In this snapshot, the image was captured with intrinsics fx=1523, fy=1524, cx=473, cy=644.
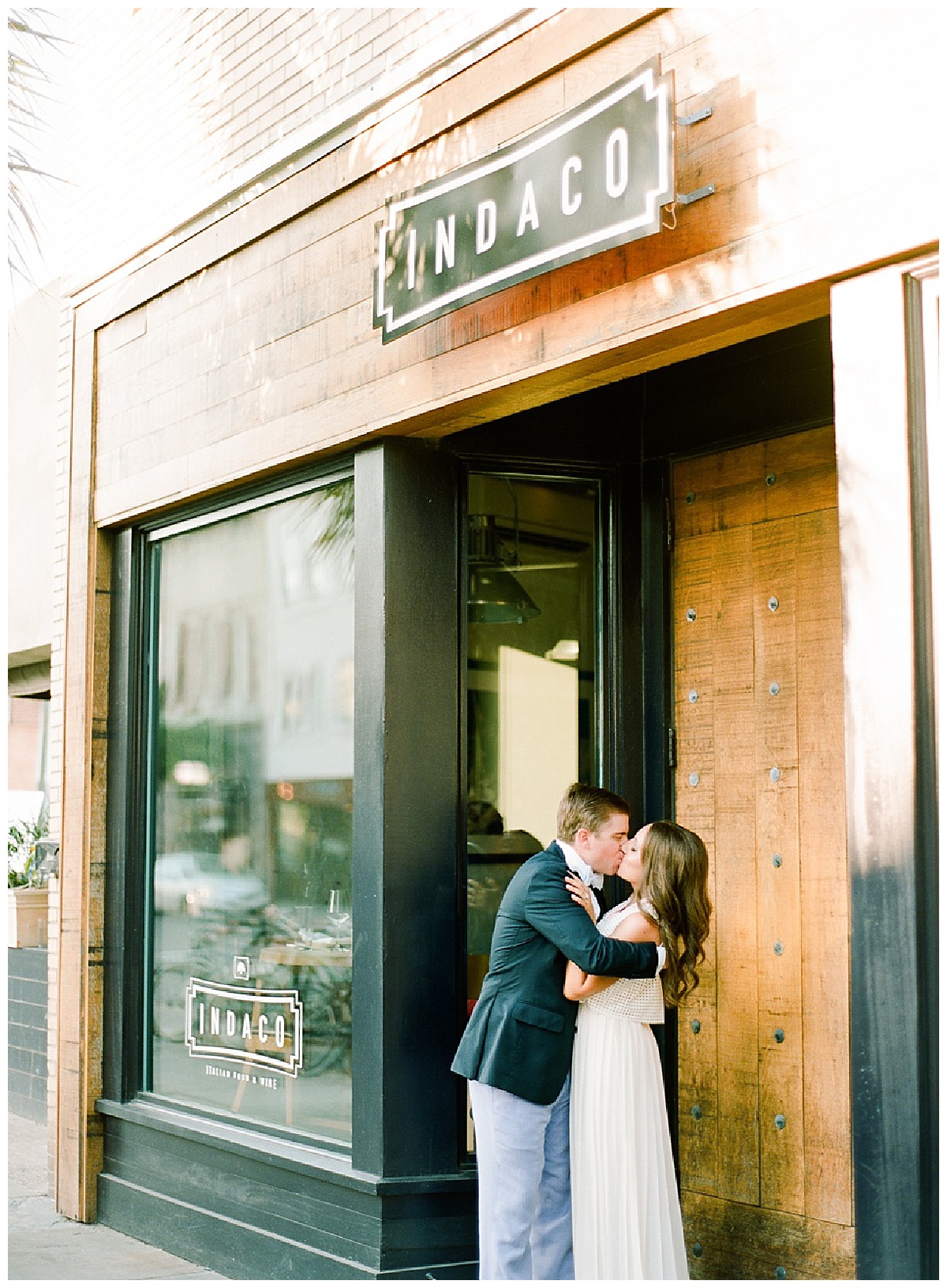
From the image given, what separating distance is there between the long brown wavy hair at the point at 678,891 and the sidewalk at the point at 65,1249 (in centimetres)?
267

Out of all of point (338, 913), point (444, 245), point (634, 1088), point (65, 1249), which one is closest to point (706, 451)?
point (444, 245)

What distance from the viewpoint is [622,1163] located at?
4957 mm

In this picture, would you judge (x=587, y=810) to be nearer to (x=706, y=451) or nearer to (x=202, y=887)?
(x=706, y=451)

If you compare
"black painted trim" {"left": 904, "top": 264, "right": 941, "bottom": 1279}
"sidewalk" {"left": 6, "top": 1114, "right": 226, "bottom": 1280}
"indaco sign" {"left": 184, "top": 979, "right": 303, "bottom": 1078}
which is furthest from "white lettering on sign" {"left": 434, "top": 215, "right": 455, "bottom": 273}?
"sidewalk" {"left": 6, "top": 1114, "right": 226, "bottom": 1280}

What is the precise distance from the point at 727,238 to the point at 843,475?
0.81m

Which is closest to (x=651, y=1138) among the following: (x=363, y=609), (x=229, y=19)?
(x=363, y=609)

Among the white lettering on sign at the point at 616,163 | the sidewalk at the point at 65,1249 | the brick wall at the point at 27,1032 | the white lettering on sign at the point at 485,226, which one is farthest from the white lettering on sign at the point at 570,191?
the brick wall at the point at 27,1032

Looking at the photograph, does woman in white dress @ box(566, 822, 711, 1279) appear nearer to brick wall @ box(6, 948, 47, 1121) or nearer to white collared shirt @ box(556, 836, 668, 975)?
white collared shirt @ box(556, 836, 668, 975)

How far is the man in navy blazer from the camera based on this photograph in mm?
4988

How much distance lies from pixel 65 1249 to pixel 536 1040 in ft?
10.2

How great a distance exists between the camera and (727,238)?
429 cm

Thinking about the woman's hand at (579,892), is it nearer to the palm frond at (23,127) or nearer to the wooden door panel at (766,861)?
the wooden door panel at (766,861)

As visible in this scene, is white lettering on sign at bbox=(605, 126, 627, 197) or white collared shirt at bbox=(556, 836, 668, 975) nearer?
white lettering on sign at bbox=(605, 126, 627, 197)

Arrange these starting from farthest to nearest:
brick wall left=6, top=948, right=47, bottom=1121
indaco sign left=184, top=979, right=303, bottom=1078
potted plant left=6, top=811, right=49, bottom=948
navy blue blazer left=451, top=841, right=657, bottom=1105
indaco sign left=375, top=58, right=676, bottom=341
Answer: potted plant left=6, top=811, right=49, bottom=948, brick wall left=6, top=948, right=47, bottom=1121, indaco sign left=184, top=979, right=303, bottom=1078, navy blue blazer left=451, top=841, right=657, bottom=1105, indaco sign left=375, top=58, right=676, bottom=341
